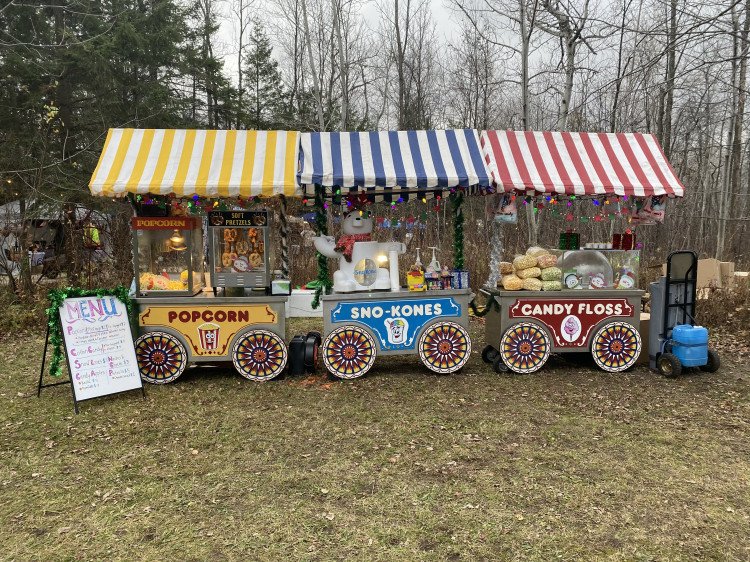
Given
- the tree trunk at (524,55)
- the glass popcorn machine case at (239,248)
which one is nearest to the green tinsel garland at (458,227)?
the glass popcorn machine case at (239,248)

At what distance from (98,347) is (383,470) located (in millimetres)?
3355

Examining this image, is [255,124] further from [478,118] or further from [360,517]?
[360,517]

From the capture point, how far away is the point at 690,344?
5.81 m

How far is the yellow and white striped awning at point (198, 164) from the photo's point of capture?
5.54m

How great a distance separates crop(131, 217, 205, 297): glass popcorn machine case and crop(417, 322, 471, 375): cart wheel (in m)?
2.85

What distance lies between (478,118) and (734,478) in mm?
16693

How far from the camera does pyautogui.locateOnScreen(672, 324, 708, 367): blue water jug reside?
5781mm

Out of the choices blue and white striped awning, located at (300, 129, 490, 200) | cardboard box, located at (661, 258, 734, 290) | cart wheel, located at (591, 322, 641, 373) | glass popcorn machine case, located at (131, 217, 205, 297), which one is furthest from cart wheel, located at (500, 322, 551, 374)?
cardboard box, located at (661, 258, 734, 290)

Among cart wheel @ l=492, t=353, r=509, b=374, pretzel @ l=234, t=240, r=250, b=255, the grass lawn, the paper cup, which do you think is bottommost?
the grass lawn

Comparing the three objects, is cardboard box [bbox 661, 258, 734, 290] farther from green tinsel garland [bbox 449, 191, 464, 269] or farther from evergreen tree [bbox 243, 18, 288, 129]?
evergreen tree [bbox 243, 18, 288, 129]

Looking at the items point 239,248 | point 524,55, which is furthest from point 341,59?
point 239,248

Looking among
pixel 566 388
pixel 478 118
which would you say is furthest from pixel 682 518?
pixel 478 118

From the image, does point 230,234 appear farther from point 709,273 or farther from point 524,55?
point 524,55

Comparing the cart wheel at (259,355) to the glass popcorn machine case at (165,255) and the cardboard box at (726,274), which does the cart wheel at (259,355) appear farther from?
the cardboard box at (726,274)
